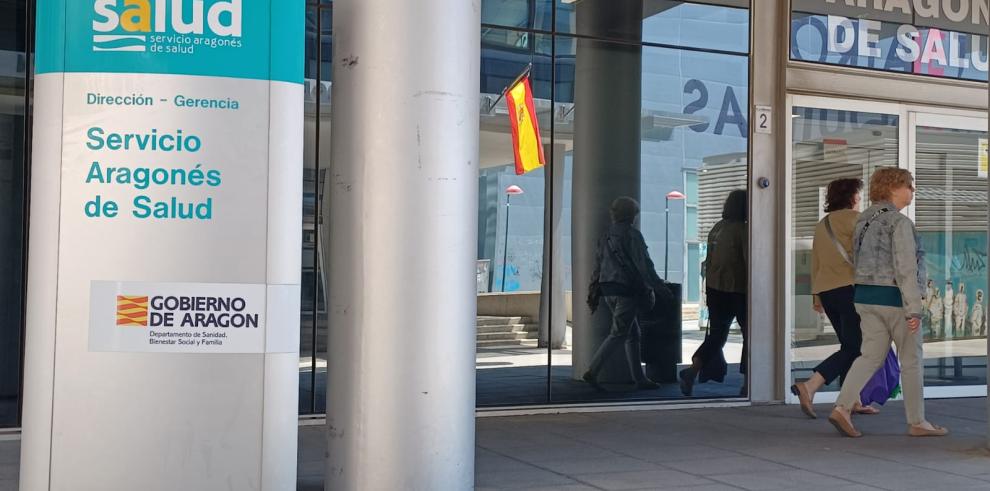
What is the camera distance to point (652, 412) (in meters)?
8.94

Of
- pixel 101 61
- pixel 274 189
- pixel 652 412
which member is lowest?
pixel 652 412

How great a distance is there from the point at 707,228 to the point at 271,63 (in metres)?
5.49

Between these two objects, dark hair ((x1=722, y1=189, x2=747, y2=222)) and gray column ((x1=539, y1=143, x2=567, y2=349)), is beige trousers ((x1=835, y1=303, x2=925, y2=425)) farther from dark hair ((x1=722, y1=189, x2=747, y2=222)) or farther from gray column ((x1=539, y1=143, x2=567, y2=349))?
gray column ((x1=539, y1=143, x2=567, y2=349))

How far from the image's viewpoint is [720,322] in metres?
9.41

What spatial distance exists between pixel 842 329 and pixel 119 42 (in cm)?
578

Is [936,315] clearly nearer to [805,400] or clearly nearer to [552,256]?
[805,400]

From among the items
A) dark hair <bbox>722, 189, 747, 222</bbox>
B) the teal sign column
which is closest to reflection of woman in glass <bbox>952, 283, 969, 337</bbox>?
dark hair <bbox>722, 189, 747, 222</bbox>

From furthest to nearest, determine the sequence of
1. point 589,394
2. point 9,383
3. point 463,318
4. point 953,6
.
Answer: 1. point 953,6
2. point 589,394
3. point 9,383
4. point 463,318

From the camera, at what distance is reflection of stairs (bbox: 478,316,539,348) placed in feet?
27.8

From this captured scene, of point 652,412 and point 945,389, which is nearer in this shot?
point 652,412

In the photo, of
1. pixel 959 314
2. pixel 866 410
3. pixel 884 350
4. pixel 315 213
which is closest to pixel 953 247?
pixel 959 314

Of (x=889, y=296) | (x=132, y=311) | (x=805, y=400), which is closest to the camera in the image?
(x=132, y=311)

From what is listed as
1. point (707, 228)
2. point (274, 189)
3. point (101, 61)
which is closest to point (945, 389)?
point (707, 228)

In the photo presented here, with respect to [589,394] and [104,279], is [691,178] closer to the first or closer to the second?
[589,394]
